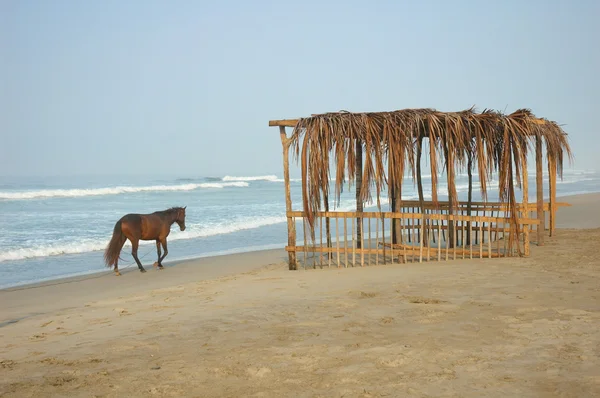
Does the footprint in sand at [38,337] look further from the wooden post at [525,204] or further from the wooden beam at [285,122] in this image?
the wooden post at [525,204]

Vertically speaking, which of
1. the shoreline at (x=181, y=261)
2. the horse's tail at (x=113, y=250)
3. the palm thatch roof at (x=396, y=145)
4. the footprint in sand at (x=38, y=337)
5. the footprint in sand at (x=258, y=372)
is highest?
the palm thatch roof at (x=396, y=145)

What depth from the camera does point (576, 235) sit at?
14.1 metres

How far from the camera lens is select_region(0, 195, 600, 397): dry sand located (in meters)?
4.34

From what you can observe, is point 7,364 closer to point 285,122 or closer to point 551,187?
point 285,122

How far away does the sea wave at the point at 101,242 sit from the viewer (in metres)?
14.0

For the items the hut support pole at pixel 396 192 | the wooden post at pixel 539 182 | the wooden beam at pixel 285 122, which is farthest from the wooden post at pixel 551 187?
the wooden beam at pixel 285 122

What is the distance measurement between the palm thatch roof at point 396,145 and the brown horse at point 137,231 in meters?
3.71

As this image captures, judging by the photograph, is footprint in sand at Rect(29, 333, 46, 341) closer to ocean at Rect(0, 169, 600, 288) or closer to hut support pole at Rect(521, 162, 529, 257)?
ocean at Rect(0, 169, 600, 288)

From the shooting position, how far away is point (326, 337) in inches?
217

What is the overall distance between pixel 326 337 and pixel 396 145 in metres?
5.12

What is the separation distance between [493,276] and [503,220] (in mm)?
2274

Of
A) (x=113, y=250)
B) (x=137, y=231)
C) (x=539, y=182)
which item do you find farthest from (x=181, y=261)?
(x=539, y=182)

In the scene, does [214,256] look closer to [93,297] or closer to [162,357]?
[93,297]

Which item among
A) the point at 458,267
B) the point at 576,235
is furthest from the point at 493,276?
the point at 576,235
